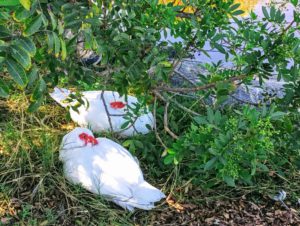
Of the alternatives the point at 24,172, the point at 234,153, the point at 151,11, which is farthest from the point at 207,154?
the point at 24,172

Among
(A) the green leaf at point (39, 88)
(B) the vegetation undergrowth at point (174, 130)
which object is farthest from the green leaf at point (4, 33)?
(B) the vegetation undergrowth at point (174, 130)

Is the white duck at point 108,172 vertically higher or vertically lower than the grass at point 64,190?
higher

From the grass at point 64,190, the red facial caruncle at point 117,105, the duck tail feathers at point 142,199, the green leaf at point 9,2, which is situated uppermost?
the green leaf at point 9,2

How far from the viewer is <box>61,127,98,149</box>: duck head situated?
8.09ft

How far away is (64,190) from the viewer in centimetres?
239

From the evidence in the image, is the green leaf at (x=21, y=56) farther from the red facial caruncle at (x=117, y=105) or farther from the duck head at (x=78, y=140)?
the red facial caruncle at (x=117, y=105)

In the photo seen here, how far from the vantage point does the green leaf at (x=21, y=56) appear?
1.08 meters

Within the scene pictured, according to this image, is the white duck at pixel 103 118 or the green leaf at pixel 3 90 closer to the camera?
the green leaf at pixel 3 90

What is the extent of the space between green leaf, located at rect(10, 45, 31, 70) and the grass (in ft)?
4.23

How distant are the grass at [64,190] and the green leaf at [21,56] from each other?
129 cm

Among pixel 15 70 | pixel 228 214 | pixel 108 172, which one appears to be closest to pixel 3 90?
pixel 15 70

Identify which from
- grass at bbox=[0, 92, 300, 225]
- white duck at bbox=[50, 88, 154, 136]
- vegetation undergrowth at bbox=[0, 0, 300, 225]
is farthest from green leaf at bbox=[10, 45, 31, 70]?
white duck at bbox=[50, 88, 154, 136]

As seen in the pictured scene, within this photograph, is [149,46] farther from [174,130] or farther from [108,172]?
[174,130]

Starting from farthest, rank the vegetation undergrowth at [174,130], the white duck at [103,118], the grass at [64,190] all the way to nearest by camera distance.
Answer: the white duck at [103,118], the grass at [64,190], the vegetation undergrowth at [174,130]
